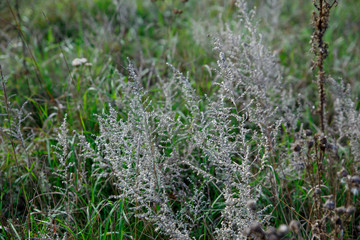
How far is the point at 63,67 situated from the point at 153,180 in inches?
91.4

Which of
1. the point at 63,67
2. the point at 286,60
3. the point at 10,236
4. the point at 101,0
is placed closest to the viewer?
the point at 10,236

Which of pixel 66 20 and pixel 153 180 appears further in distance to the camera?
pixel 66 20

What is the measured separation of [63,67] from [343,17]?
12.3ft

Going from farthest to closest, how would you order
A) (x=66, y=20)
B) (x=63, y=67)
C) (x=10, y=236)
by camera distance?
(x=66, y=20), (x=63, y=67), (x=10, y=236)

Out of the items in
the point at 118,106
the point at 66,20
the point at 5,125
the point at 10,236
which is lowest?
the point at 10,236

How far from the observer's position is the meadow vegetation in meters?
1.78

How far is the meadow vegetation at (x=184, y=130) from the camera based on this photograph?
5.83 ft

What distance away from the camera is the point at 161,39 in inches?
174

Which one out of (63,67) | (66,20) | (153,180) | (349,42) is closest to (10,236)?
(153,180)

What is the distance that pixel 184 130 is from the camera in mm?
2621

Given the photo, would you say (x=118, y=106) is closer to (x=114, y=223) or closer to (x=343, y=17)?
(x=114, y=223)

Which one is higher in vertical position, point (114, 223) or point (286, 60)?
point (286, 60)

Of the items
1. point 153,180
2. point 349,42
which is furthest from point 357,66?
point 153,180

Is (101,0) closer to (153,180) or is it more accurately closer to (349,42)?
(349,42)
